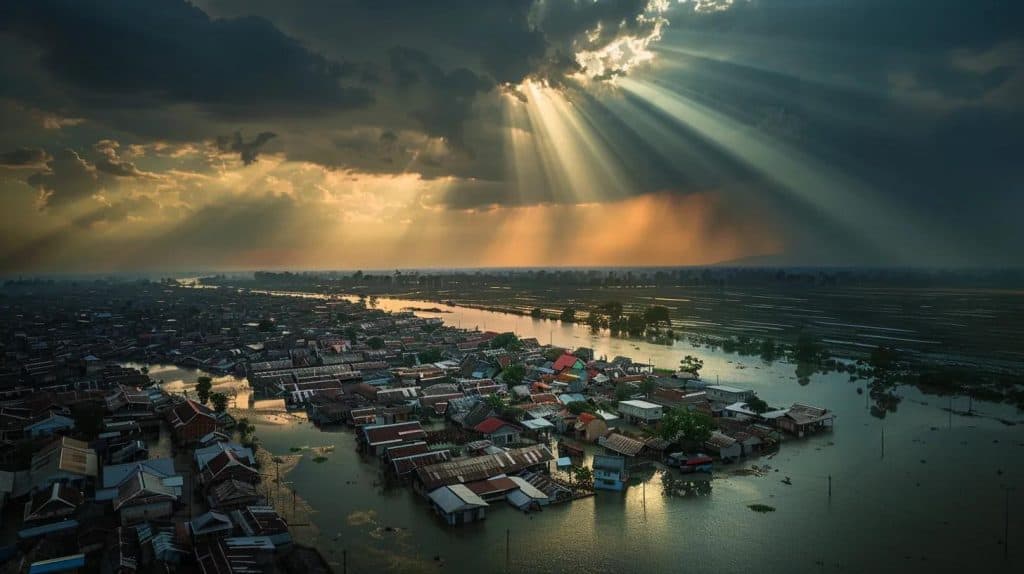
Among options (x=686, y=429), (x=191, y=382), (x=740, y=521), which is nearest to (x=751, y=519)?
(x=740, y=521)

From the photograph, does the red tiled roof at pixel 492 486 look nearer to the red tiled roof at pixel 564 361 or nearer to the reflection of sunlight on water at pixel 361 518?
the reflection of sunlight on water at pixel 361 518

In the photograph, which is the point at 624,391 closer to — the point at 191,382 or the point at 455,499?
the point at 455,499

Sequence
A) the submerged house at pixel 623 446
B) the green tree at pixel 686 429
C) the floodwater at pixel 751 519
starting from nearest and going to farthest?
1. the floodwater at pixel 751 519
2. the submerged house at pixel 623 446
3. the green tree at pixel 686 429

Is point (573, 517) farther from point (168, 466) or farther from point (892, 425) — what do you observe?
point (892, 425)

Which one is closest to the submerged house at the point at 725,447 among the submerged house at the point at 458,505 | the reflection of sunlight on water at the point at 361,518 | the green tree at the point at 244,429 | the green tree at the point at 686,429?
the green tree at the point at 686,429

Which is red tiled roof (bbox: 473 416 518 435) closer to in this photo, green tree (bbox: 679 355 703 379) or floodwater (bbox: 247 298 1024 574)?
floodwater (bbox: 247 298 1024 574)

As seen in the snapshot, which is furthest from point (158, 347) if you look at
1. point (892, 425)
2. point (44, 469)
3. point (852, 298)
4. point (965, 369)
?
point (852, 298)
